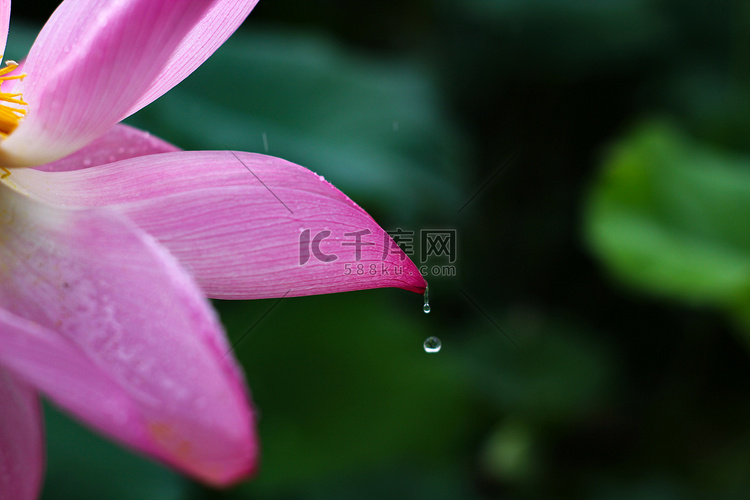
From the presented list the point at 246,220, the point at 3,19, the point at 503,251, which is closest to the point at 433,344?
the point at 246,220

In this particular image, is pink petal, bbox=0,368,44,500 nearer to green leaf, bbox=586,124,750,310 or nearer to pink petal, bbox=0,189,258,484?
pink petal, bbox=0,189,258,484

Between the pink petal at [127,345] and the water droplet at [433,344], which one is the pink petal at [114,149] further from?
the water droplet at [433,344]

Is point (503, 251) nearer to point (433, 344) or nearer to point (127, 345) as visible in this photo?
point (433, 344)

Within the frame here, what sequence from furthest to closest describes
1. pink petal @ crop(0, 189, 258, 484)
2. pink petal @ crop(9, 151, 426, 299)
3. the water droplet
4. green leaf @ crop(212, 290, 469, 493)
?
green leaf @ crop(212, 290, 469, 493), the water droplet, pink petal @ crop(9, 151, 426, 299), pink petal @ crop(0, 189, 258, 484)

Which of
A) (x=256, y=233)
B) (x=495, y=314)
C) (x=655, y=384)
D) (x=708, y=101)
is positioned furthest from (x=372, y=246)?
(x=708, y=101)

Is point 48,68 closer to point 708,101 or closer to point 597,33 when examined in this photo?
point 597,33

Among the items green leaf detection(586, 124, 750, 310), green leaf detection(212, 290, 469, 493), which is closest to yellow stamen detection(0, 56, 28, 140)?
green leaf detection(212, 290, 469, 493)
